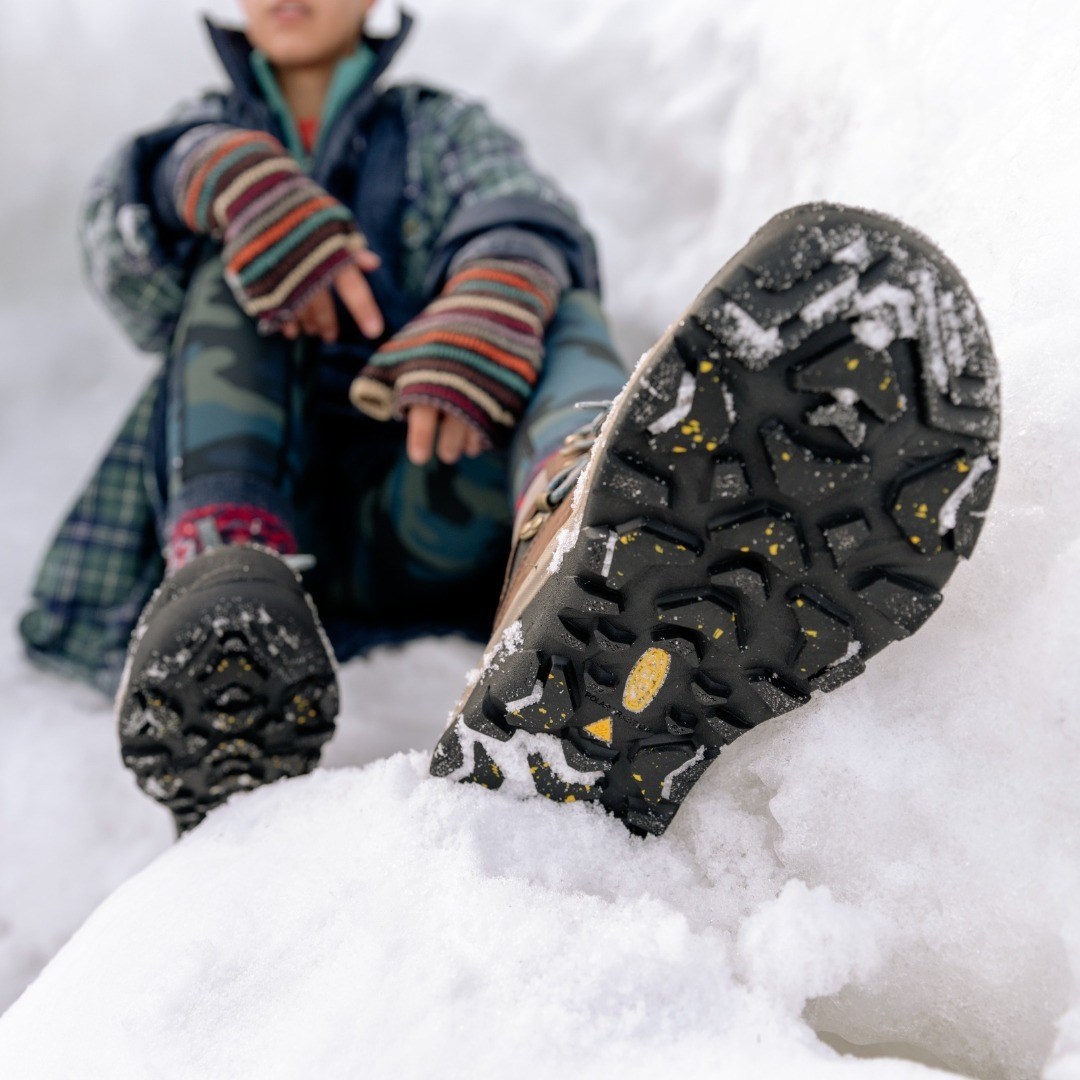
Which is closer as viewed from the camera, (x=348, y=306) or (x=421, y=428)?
(x=421, y=428)

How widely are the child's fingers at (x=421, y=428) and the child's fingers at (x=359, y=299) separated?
15 centimetres

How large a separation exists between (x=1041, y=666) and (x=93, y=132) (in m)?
1.35

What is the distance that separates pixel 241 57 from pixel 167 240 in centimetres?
22

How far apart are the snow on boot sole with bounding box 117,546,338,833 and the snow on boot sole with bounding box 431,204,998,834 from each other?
0.40 feet

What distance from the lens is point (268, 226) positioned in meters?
0.68

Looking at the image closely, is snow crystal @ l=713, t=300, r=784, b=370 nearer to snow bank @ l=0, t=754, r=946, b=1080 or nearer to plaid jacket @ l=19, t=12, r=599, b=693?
snow bank @ l=0, t=754, r=946, b=1080

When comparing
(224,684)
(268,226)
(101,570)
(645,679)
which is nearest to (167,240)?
(268,226)

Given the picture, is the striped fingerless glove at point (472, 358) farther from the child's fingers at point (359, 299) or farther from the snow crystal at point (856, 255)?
the snow crystal at point (856, 255)

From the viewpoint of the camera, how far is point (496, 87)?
1.32 metres

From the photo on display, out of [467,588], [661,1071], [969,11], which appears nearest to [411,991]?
[661,1071]

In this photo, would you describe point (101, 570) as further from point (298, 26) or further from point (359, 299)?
point (298, 26)

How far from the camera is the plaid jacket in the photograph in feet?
2.63

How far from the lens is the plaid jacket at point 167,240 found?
2.63ft

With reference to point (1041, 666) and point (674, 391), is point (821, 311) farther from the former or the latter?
point (1041, 666)
